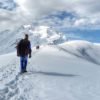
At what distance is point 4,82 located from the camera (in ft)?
62.5

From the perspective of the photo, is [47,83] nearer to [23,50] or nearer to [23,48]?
[23,50]

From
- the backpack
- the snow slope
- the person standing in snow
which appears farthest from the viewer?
the backpack

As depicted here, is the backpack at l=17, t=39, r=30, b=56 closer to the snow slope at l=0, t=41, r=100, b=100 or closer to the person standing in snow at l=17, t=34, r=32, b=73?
the person standing in snow at l=17, t=34, r=32, b=73

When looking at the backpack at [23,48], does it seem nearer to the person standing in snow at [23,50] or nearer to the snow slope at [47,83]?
the person standing in snow at [23,50]

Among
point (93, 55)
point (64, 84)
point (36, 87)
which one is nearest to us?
point (36, 87)

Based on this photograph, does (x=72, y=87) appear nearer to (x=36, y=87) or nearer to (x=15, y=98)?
(x=36, y=87)

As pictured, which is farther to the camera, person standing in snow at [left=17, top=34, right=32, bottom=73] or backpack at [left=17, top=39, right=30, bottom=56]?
backpack at [left=17, top=39, right=30, bottom=56]

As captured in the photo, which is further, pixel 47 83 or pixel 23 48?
pixel 23 48

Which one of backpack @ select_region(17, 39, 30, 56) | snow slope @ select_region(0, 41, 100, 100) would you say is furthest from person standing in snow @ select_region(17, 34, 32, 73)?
snow slope @ select_region(0, 41, 100, 100)

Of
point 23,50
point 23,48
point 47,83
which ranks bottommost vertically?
point 47,83

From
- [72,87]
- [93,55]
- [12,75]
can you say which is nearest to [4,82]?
[12,75]

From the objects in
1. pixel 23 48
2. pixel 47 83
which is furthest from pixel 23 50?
pixel 47 83

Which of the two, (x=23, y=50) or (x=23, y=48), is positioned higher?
(x=23, y=48)

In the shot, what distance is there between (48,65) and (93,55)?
58.5 ft
